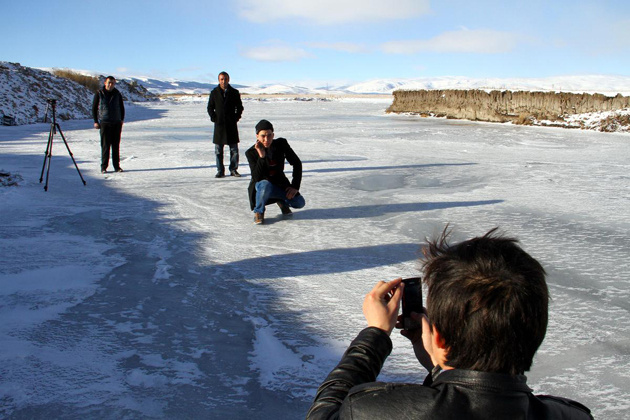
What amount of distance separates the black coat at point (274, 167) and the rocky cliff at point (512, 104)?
16.7 meters

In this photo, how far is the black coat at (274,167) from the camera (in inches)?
203

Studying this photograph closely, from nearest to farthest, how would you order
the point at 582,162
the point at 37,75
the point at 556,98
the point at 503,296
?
the point at 503,296 < the point at 582,162 < the point at 556,98 < the point at 37,75

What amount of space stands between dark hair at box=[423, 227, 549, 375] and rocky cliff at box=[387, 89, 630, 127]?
19.8 metres

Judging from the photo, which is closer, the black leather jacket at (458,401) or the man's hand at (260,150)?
the black leather jacket at (458,401)

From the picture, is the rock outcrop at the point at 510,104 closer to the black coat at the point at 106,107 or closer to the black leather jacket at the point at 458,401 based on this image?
the black coat at the point at 106,107

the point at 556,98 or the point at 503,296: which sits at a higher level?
the point at 556,98

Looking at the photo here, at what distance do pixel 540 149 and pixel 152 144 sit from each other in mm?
8673

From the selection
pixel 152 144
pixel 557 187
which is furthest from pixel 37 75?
pixel 557 187

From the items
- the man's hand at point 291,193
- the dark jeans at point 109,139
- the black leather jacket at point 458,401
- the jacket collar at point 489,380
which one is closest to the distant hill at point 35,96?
the dark jeans at point 109,139

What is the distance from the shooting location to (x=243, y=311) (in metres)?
2.98

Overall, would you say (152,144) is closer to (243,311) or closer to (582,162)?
(582,162)

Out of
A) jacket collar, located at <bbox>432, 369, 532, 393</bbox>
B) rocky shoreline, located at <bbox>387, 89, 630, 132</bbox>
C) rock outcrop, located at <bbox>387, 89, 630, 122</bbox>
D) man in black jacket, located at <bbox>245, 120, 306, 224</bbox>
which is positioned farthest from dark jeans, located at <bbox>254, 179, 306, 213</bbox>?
rock outcrop, located at <bbox>387, 89, 630, 122</bbox>

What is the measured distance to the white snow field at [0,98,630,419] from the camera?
2.18 meters

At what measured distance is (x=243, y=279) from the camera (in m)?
3.52
